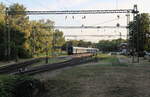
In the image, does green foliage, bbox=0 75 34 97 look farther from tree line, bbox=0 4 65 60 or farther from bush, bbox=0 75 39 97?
tree line, bbox=0 4 65 60

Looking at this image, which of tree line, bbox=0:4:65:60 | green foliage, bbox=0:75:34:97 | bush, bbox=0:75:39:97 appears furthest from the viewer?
tree line, bbox=0:4:65:60

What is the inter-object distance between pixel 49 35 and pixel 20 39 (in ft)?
80.8

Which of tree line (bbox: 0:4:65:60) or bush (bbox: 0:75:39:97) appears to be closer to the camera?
bush (bbox: 0:75:39:97)

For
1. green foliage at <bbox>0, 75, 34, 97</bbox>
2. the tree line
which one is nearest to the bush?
green foliage at <bbox>0, 75, 34, 97</bbox>

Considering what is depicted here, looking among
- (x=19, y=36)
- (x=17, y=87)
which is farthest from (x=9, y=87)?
(x=19, y=36)

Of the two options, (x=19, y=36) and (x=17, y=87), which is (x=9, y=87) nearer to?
(x=17, y=87)

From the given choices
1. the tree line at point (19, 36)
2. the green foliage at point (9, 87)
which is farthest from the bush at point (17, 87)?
Answer: the tree line at point (19, 36)

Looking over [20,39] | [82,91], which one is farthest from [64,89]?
[20,39]

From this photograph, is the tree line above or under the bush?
above

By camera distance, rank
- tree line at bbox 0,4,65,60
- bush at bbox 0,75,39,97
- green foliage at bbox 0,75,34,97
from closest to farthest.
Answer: green foliage at bbox 0,75,34,97
bush at bbox 0,75,39,97
tree line at bbox 0,4,65,60

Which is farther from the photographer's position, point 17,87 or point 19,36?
point 19,36

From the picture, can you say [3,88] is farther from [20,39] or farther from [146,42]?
[146,42]

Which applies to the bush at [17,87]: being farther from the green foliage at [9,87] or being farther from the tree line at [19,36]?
the tree line at [19,36]

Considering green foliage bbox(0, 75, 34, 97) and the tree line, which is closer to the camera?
green foliage bbox(0, 75, 34, 97)
